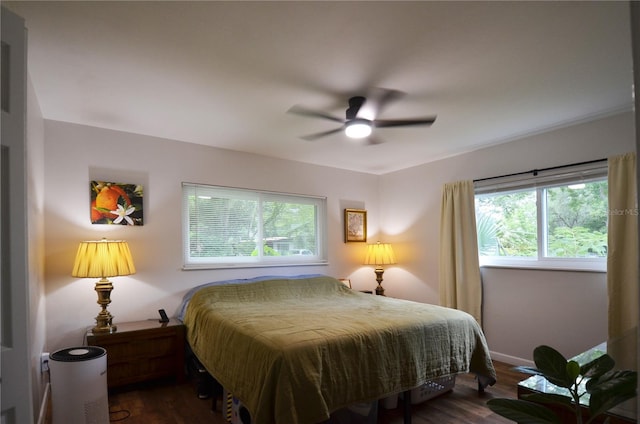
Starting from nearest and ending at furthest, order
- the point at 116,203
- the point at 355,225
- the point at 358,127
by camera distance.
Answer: the point at 358,127 < the point at 116,203 < the point at 355,225

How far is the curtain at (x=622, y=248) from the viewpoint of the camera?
272 centimetres

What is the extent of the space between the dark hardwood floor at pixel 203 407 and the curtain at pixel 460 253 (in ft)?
3.10

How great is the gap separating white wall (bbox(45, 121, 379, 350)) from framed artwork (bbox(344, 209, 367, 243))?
926 millimetres

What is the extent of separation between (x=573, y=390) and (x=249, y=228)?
3.61m

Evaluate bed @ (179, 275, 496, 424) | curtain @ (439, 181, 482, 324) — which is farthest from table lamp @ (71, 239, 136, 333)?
curtain @ (439, 181, 482, 324)

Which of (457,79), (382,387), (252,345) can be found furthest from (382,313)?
(457,79)

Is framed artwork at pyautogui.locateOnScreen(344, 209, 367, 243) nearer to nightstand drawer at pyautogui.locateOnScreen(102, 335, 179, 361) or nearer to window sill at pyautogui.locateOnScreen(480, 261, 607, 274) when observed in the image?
window sill at pyautogui.locateOnScreen(480, 261, 607, 274)

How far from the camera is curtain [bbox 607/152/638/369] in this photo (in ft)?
8.93

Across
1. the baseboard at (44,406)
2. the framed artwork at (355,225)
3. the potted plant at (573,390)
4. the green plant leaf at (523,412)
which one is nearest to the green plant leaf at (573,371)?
the potted plant at (573,390)

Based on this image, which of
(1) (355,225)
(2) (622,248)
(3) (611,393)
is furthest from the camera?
(1) (355,225)

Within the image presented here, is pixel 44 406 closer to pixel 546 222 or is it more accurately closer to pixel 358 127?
pixel 358 127

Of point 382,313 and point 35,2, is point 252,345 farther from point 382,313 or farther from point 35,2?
point 35,2

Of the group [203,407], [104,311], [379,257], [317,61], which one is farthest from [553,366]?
[379,257]

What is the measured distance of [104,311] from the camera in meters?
2.91
